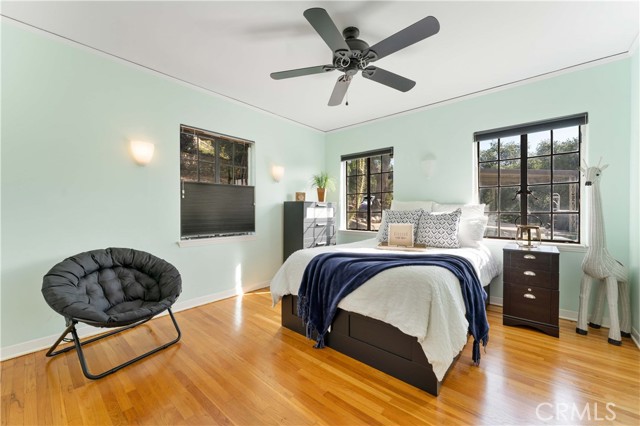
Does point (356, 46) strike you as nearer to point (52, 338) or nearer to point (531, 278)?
point (531, 278)

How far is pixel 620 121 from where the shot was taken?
104 inches

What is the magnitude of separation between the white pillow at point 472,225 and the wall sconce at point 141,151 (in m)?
3.54

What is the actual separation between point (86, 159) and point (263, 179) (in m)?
2.07

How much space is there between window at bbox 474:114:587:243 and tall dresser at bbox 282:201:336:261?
228cm

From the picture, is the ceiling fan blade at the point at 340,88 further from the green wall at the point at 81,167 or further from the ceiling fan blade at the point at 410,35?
the green wall at the point at 81,167

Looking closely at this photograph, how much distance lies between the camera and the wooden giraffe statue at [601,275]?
2.38 metres

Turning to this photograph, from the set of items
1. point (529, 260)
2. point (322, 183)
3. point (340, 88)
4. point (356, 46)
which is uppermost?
point (356, 46)

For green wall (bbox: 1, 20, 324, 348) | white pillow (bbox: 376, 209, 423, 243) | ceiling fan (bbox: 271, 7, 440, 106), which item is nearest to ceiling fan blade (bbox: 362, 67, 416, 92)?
ceiling fan (bbox: 271, 7, 440, 106)

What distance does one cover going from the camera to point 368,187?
476cm

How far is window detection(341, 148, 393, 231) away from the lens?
14.8 feet

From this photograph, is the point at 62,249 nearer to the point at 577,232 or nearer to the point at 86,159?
the point at 86,159

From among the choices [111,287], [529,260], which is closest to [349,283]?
[529,260]

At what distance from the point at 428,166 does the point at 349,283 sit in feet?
8.28

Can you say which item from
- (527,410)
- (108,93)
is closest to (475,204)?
(527,410)
